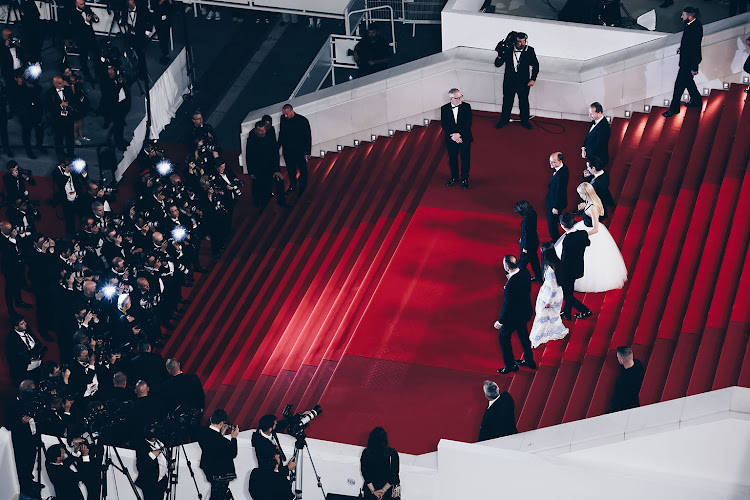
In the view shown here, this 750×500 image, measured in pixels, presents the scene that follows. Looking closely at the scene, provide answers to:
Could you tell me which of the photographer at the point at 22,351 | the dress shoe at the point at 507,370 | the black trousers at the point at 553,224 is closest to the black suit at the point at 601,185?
the black trousers at the point at 553,224

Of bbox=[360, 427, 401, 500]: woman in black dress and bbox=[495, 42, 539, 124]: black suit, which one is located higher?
bbox=[495, 42, 539, 124]: black suit

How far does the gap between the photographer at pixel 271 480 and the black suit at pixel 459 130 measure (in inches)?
205

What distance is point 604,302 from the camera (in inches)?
577

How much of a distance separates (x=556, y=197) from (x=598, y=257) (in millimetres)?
984

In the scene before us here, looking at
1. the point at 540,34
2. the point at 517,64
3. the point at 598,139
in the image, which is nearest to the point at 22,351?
the point at 598,139

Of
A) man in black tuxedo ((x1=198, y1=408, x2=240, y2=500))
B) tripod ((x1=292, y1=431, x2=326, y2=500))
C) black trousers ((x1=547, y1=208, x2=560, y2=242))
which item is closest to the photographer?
tripod ((x1=292, y1=431, x2=326, y2=500))

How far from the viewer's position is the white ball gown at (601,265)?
14.5 meters

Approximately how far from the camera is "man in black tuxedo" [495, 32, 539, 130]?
56.4ft

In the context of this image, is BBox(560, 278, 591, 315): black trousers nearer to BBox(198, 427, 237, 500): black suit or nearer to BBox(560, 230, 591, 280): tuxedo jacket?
BBox(560, 230, 591, 280): tuxedo jacket

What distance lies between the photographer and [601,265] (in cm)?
1459

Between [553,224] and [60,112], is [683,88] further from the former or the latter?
[60,112]

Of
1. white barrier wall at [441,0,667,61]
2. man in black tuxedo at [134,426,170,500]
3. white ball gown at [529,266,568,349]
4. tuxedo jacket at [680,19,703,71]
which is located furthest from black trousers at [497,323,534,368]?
white barrier wall at [441,0,667,61]

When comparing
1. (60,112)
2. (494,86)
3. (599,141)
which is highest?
(599,141)

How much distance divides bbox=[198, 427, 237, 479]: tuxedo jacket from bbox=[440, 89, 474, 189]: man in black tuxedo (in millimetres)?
5074
